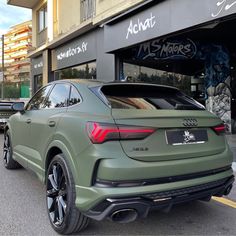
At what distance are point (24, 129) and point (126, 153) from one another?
266cm

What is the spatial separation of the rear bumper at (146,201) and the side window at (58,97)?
4.94 ft

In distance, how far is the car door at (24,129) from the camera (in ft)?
17.2

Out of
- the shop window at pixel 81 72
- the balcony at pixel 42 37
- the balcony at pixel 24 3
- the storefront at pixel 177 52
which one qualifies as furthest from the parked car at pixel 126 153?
the balcony at pixel 24 3

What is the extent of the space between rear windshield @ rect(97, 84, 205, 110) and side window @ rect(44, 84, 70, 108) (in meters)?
0.67

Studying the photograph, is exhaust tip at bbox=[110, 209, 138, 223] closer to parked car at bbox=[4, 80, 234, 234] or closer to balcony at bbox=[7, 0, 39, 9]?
parked car at bbox=[4, 80, 234, 234]

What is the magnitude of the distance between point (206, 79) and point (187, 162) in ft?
30.4

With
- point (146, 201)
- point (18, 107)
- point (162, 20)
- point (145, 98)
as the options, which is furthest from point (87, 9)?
point (146, 201)

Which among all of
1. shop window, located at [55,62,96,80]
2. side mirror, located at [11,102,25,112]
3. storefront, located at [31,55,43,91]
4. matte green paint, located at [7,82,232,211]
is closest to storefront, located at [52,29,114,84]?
shop window, located at [55,62,96,80]

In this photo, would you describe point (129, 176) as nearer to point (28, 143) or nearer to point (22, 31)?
point (28, 143)

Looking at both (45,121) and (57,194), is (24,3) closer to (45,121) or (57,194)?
(45,121)

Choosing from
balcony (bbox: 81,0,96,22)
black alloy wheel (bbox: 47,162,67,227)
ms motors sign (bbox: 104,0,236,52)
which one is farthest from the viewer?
balcony (bbox: 81,0,96,22)

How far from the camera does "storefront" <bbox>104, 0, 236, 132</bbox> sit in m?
9.19

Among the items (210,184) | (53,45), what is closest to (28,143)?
(210,184)

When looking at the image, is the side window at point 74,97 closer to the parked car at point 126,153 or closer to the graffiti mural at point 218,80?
the parked car at point 126,153
